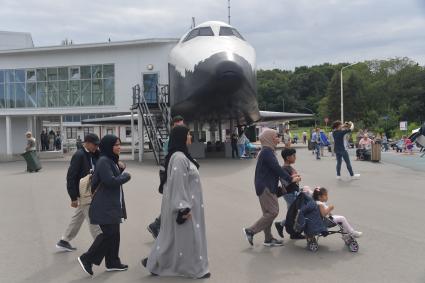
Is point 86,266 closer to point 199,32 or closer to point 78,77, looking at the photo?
point 199,32

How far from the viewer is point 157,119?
23.1 metres

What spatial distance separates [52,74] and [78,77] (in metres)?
1.68

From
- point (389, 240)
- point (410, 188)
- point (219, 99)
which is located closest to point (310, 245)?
point (389, 240)

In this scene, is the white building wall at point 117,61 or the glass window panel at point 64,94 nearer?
the white building wall at point 117,61

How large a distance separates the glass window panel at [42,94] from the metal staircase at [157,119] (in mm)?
7615

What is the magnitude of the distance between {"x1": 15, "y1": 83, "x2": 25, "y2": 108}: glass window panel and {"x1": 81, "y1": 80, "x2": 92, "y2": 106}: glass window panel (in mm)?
3655

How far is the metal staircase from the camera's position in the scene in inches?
755

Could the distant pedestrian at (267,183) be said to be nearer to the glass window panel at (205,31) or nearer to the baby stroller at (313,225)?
the baby stroller at (313,225)

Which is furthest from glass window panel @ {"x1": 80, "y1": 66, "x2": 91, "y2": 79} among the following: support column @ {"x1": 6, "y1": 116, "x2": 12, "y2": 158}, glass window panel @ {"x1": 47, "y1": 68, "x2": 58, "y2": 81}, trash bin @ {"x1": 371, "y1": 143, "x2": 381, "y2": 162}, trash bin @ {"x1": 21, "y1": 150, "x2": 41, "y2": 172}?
trash bin @ {"x1": 371, "y1": 143, "x2": 381, "y2": 162}

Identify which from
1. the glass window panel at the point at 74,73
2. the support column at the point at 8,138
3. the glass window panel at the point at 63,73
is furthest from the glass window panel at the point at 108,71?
the support column at the point at 8,138

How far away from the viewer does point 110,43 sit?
1034 inches

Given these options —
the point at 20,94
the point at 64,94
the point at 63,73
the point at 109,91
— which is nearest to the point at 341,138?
the point at 109,91

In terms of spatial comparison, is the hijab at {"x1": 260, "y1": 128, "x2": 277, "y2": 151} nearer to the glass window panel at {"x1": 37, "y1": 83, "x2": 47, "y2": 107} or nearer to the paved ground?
the paved ground

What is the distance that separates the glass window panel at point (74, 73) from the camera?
27.6m
